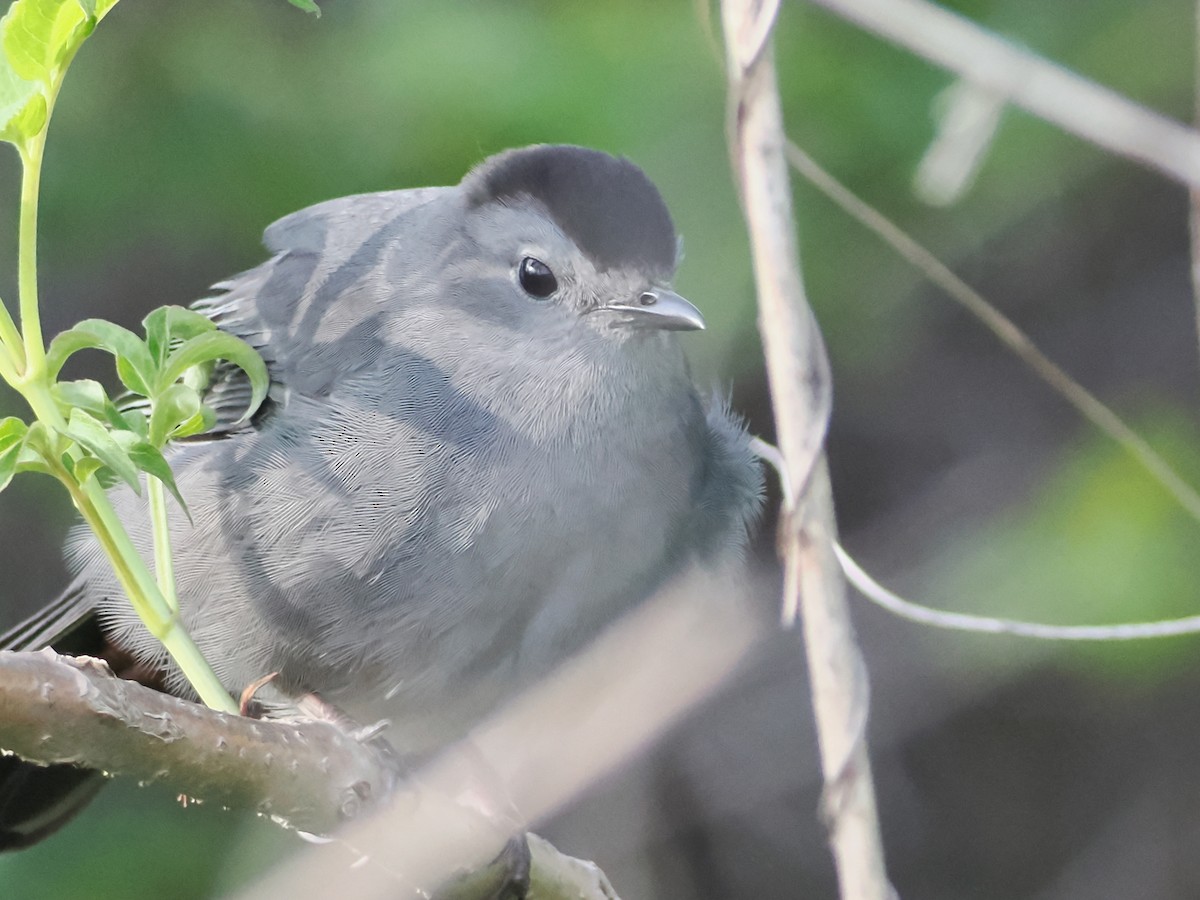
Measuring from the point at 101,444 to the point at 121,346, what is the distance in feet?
0.67

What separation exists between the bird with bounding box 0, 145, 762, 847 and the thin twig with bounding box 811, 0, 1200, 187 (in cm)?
128

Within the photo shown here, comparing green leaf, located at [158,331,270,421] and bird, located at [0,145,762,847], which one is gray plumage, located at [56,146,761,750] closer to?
bird, located at [0,145,762,847]

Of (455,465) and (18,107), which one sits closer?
(18,107)

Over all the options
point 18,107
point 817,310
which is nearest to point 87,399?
point 18,107

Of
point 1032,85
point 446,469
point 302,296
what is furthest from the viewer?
point 302,296

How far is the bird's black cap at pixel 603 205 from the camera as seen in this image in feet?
9.06

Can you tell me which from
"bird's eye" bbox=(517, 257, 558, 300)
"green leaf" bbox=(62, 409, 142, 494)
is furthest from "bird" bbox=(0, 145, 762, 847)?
"green leaf" bbox=(62, 409, 142, 494)

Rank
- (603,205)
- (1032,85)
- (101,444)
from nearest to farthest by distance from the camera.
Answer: (1032,85), (101,444), (603,205)

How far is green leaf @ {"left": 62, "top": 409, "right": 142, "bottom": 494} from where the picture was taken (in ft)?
4.82

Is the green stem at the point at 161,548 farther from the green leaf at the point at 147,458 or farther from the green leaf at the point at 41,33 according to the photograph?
the green leaf at the point at 41,33

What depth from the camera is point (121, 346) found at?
→ 1.65 meters

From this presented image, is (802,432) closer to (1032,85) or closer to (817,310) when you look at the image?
(1032,85)

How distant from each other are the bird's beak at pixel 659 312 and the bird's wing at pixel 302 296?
501 mm

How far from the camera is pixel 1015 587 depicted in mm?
3447
